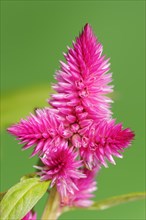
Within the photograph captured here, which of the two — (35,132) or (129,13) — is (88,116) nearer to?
(35,132)

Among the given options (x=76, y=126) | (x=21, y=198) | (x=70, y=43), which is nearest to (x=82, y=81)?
(x=76, y=126)

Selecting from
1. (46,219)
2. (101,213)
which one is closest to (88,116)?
(46,219)

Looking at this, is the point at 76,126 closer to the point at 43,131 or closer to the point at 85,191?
the point at 43,131

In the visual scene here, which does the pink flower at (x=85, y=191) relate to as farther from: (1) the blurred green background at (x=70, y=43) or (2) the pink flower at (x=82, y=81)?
(1) the blurred green background at (x=70, y=43)

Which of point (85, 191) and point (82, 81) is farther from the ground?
point (82, 81)

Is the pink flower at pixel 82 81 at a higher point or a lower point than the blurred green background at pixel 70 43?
lower

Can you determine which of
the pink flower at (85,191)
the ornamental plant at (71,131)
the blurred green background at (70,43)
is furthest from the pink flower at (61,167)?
the blurred green background at (70,43)

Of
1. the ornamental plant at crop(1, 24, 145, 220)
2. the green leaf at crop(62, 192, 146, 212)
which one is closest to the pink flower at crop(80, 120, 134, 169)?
the ornamental plant at crop(1, 24, 145, 220)
